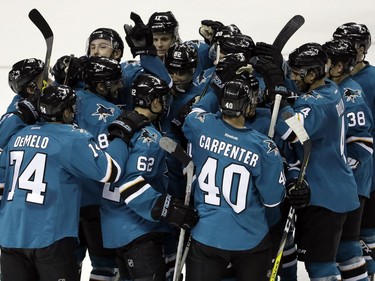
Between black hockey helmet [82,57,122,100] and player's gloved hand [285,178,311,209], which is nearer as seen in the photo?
player's gloved hand [285,178,311,209]

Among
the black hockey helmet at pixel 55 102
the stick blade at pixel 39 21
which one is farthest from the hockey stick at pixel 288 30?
the stick blade at pixel 39 21

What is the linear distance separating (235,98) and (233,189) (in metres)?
0.39

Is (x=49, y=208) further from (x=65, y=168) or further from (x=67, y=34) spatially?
(x=67, y=34)

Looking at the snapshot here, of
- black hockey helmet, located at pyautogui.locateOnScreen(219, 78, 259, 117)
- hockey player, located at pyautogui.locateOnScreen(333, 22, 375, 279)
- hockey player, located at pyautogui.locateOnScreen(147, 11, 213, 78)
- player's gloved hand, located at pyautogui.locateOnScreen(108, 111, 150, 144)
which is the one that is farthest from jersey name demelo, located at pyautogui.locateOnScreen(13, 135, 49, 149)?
hockey player, located at pyautogui.locateOnScreen(333, 22, 375, 279)

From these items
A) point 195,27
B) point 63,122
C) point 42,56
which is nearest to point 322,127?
point 63,122

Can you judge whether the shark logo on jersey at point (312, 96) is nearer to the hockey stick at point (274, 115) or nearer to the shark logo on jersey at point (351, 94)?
the hockey stick at point (274, 115)

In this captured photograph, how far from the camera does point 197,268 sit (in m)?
4.00

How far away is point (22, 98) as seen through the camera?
15.4ft

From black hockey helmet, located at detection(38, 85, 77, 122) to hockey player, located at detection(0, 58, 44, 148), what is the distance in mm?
337

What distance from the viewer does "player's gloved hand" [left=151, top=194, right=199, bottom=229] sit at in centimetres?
401

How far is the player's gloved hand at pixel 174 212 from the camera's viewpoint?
4.01 m

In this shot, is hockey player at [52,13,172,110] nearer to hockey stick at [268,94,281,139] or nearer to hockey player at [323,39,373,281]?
hockey stick at [268,94,281,139]

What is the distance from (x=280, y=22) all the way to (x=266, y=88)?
6858 mm

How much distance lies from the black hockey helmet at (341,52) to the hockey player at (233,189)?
96 centimetres
